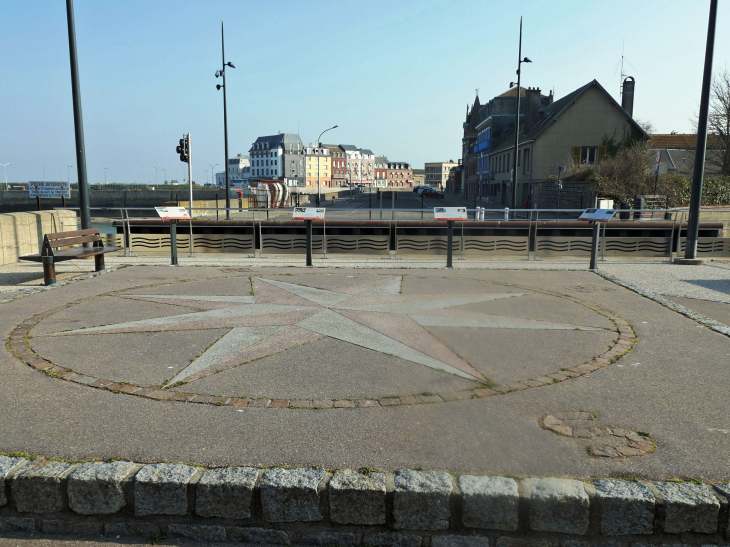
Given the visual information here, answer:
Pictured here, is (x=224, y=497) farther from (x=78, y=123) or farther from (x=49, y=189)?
(x=49, y=189)

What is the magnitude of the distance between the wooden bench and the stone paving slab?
448 centimetres

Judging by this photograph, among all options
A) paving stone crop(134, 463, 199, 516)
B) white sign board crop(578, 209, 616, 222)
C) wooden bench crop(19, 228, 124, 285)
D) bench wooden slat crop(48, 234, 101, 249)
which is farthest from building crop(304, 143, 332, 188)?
paving stone crop(134, 463, 199, 516)

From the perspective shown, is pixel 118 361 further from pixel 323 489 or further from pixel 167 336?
pixel 323 489

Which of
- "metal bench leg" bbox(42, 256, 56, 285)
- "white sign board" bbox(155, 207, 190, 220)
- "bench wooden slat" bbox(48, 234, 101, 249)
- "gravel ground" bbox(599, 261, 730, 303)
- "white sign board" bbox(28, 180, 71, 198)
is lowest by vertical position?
"gravel ground" bbox(599, 261, 730, 303)

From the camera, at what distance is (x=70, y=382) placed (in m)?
5.32

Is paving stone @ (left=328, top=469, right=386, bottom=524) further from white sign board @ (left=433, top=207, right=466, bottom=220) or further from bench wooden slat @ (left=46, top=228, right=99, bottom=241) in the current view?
white sign board @ (left=433, top=207, right=466, bottom=220)

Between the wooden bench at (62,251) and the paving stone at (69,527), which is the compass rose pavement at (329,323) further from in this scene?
the wooden bench at (62,251)

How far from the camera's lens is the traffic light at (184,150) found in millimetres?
26266

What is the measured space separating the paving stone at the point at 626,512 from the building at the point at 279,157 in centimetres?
15385

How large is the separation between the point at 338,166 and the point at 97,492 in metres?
186

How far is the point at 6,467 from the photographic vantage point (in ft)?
11.9

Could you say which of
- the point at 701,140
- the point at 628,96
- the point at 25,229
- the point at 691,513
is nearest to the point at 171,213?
the point at 25,229

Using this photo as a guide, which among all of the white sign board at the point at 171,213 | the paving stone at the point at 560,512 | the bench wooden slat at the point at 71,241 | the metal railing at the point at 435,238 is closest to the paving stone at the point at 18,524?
the paving stone at the point at 560,512

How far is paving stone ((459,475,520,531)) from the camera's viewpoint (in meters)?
3.36
